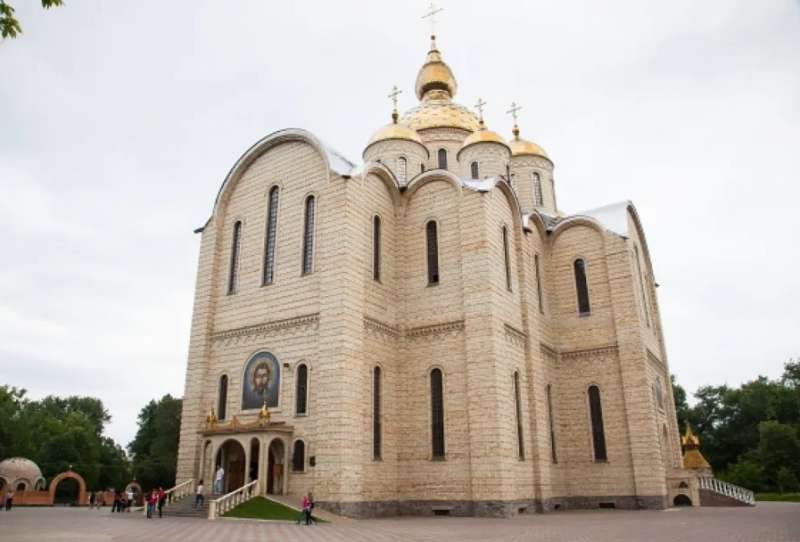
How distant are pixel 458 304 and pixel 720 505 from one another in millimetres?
13382

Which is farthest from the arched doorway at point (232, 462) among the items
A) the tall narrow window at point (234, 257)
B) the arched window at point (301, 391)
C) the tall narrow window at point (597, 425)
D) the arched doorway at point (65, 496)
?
the arched doorway at point (65, 496)

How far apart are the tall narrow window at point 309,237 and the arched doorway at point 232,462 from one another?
A: 19.7ft

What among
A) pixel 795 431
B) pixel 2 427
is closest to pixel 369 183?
pixel 2 427

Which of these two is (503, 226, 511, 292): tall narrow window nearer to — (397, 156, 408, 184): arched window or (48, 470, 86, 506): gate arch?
(397, 156, 408, 184): arched window

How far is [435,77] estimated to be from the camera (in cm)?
3341

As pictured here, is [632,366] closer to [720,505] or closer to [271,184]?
[720,505]

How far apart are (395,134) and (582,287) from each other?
10861mm

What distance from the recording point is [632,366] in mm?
23141

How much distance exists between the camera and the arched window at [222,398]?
67.8ft

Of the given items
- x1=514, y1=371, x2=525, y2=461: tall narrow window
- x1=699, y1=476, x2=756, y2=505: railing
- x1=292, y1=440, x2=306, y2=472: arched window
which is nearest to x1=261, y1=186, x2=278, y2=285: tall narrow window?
x1=292, y1=440, x2=306, y2=472: arched window

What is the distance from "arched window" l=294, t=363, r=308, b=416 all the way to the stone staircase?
11.9ft

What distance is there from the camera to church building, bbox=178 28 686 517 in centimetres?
1845

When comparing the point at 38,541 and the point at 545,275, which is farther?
the point at 545,275

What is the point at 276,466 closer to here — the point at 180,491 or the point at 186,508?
the point at 186,508
